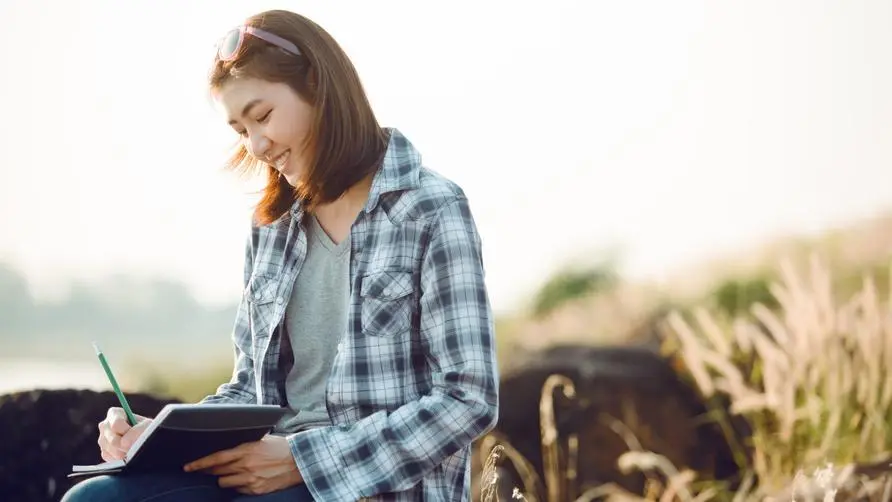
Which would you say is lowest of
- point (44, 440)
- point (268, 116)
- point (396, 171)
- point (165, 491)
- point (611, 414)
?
point (611, 414)

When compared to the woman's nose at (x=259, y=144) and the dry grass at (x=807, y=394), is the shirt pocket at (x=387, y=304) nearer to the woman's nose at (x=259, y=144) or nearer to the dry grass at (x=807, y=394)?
the woman's nose at (x=259, y=144)

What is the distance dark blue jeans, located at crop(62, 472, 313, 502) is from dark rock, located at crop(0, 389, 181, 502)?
0.89 meters

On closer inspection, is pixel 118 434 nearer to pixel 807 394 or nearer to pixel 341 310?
pixel 341 310

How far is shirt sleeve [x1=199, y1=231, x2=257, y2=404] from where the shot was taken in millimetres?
A: 2264

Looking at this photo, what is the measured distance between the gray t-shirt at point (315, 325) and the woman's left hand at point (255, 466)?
158 millimetres

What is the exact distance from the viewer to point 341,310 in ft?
6.81

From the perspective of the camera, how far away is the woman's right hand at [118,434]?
201 cm

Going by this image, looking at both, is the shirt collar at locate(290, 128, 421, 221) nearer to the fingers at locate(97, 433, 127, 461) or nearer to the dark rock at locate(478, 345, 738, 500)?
the fingers at locate(97, 433, 127, 461)

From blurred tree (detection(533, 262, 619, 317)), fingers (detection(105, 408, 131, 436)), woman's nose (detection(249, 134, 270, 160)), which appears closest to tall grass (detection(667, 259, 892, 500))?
blurred tree (detection(533, 262, 619, 317))

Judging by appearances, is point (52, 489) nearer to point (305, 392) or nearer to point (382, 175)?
point (305, 392)

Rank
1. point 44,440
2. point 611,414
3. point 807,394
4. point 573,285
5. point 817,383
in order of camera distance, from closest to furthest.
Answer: point 44,440 → point 807,394 → point 817,383 → point 611,414 → point 573,285

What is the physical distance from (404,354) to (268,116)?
47 cm

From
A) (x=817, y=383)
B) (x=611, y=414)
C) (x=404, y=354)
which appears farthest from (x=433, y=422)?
(x=611, y=414)

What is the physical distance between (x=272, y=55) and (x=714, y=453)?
9.75ft
